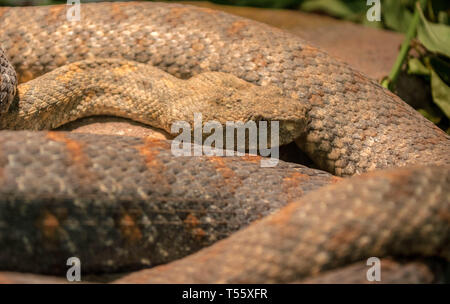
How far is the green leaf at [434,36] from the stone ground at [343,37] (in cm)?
47

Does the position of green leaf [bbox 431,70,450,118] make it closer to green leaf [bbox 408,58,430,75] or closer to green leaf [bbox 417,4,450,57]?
green leaf [bbox 408,58,430,75]

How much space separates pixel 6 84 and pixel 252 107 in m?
1.79

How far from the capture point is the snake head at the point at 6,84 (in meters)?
3.34

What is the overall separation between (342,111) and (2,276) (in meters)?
2.80

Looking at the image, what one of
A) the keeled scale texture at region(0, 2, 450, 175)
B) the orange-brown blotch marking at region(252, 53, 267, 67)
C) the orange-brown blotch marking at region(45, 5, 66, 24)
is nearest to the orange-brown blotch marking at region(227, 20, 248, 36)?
the keeled scale texture at region(0, 2, 450, 175)

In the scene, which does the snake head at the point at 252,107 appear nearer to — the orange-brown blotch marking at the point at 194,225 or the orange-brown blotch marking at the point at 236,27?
the orange-brown blotch marking at the point at 236,27

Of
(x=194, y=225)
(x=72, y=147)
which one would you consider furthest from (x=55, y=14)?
(x=194, y=225)

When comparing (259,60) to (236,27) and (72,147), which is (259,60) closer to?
(236,27)

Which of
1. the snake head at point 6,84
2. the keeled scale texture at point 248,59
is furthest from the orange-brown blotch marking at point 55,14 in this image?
the snake head at point 6,84

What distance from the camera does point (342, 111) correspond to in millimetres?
3967

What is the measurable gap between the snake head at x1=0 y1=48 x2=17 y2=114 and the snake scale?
14mm

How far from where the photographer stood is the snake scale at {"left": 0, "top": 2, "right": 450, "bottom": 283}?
228 cm
